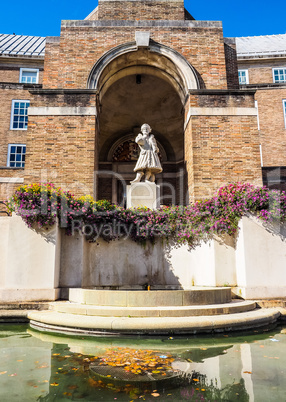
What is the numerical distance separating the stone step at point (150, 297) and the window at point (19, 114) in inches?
774

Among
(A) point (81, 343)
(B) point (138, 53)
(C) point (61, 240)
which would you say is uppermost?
(B) point (138, 53)

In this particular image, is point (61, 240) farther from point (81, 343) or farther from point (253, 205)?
point (253, 205)

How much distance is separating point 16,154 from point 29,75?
682 centimetres

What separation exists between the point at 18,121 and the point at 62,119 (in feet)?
43.3

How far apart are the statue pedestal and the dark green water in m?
5.77

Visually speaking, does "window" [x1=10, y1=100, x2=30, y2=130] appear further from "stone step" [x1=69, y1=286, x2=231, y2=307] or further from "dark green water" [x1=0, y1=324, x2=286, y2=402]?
"dark green water" [x1=0, y1=324, x2=286, y2=402]

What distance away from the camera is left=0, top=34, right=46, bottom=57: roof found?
25.0m

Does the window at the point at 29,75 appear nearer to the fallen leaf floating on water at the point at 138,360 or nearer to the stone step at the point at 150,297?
the stone step at the point at 150,297

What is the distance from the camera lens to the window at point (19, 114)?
23.1 metres

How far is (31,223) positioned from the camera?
782cm

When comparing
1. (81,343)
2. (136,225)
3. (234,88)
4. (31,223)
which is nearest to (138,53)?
(234,88)

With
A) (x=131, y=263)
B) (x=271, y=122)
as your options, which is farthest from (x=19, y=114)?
(x=131, y=263)

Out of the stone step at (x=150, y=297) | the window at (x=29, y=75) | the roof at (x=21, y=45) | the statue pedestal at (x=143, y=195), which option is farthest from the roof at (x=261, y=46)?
the stone step at (x=150, y=297)

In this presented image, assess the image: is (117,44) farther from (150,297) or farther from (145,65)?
(150,297)
